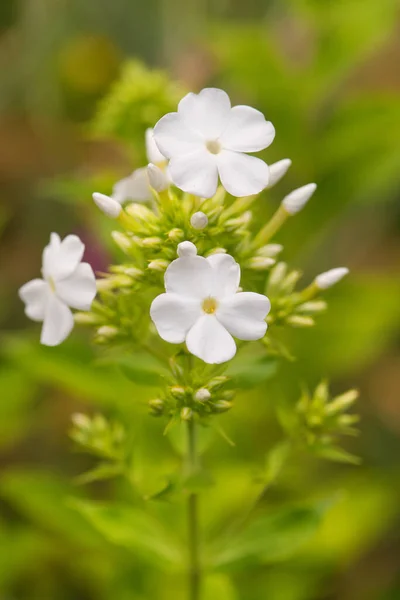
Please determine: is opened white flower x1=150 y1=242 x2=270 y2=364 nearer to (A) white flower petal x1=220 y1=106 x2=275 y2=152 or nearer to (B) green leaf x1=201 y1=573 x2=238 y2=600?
(A) white flower petal x1=220 y1=106 x2=275 y2=152

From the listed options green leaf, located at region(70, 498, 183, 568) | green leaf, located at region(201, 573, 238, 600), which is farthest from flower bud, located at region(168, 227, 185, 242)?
green leaf, located at region(201, 573, 238, 600)

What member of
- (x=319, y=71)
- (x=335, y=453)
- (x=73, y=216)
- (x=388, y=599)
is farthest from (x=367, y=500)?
(x=73, y=216)

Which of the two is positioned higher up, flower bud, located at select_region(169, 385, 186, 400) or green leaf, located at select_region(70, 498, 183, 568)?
flower bud, located at select_region(169, 385, 186, 400)

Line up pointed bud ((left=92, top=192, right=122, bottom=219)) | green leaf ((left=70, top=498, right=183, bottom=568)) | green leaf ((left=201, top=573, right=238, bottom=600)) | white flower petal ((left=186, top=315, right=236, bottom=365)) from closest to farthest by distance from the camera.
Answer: white flower petal ((left=186, top=315, right=236, bottom=365)) < pointed bud ((left=92, top=192, right=122, bottom=219)) < green leaf ((left=70, top=498, right=183, bottom=568)) < green leaf ((left=201, top=573, right=238, bottom=600))

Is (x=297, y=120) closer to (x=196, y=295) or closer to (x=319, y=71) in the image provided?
(x=319, y=71)

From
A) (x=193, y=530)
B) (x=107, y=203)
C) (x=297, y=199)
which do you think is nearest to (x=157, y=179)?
(x=107, y=203)

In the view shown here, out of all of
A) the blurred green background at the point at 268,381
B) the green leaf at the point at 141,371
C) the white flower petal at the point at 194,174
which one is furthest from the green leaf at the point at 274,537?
the white flower petal at the point at 194,174
